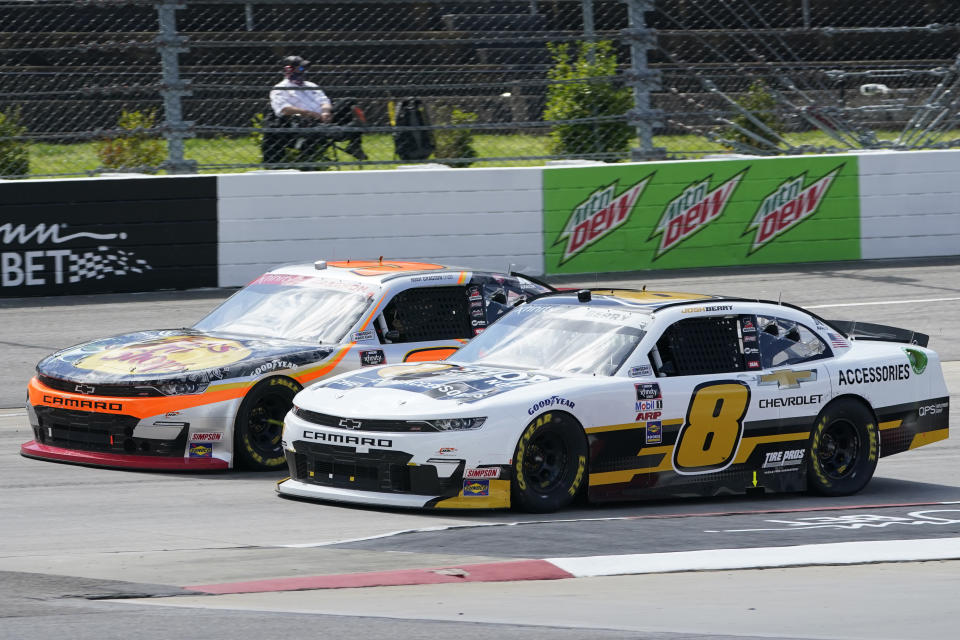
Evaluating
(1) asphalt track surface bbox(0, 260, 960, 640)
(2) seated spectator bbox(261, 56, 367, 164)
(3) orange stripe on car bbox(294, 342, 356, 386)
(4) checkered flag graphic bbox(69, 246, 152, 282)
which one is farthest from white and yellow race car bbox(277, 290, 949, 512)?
(2) seated spectator bbox(261, 56, 367, 164)

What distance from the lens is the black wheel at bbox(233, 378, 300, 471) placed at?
358 inches

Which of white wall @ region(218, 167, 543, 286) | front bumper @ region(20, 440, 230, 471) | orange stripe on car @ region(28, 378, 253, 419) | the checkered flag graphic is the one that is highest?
white wall @ region(218, 167, 543, 286)

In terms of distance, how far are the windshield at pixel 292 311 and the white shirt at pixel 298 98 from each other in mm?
6547

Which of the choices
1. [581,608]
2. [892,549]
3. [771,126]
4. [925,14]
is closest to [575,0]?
[771,126]

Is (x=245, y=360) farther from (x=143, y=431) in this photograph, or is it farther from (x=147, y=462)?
(x=147, y=462)

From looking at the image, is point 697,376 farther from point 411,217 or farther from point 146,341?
point 411,217

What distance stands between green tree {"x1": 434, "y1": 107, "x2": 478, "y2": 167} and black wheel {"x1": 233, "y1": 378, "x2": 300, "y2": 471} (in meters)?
8.72

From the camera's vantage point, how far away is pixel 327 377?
370 inches

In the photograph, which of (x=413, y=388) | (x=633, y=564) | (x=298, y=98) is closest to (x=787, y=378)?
(x=413, y=388)

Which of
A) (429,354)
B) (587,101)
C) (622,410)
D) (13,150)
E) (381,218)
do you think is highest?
(587,101)

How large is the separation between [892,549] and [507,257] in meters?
10.4

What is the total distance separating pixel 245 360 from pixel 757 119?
11.6 metres

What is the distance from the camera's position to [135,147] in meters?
16.4

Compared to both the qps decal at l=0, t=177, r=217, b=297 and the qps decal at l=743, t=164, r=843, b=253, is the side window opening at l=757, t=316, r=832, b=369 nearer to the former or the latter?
the qps decal at l=0, t=177, r=217, b=297
